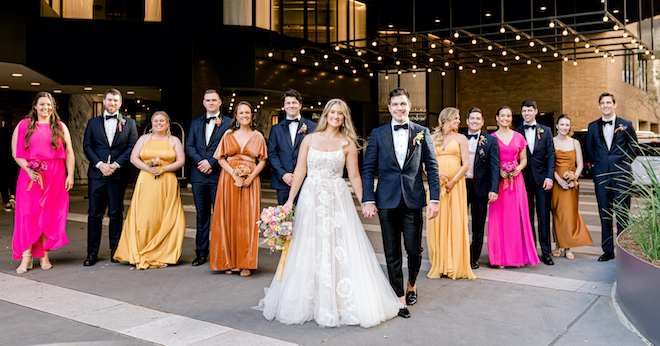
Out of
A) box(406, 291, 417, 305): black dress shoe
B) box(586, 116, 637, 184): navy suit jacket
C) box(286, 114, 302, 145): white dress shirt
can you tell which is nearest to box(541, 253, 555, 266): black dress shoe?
box(586, 116, 637, 184): navy suit jacket

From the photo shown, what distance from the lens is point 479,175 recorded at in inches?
259

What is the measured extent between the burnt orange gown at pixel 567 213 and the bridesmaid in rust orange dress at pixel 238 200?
400 cm

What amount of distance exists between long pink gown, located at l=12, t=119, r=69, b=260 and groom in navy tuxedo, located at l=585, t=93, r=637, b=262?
22.5ft

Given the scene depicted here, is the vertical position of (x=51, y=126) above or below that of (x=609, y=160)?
above

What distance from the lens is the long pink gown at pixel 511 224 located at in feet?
21.3

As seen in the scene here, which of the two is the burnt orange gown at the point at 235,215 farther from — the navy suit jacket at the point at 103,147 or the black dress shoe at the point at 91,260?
the black dress shoe at the point at 91,260

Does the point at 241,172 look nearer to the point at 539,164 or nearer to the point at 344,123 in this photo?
the point at 344,123

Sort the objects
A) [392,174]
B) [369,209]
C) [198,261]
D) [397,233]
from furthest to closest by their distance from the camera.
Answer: [198,261], [397,233], [392,174], [369,209]

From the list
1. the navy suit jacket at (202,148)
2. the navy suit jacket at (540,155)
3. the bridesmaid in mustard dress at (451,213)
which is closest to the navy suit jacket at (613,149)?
the navy suit jacket at (540,155)

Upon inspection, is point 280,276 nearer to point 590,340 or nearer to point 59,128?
point 590,340

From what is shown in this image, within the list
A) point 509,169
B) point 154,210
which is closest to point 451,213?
point 509,169

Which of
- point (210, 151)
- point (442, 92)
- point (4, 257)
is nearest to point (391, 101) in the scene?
point (210, 151)

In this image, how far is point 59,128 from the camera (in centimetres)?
660

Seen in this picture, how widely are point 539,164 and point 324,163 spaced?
3.61 metres
